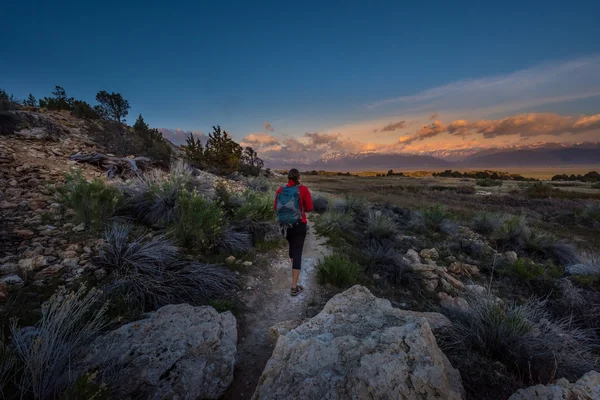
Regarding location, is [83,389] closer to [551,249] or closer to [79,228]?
[79,228]

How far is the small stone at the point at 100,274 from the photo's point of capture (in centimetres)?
355

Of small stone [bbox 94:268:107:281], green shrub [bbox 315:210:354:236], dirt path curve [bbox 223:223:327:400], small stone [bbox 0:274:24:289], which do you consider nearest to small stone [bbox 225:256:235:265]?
dirt path curve [bbox 223:223:327:400]

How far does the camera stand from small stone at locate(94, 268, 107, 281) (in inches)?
140

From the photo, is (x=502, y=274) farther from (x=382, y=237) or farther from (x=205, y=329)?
(x=205, y=329)

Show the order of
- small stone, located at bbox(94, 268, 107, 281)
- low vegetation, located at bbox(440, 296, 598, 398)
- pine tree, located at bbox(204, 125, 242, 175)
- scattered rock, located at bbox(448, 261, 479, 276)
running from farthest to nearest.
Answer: pine tree, located at bbox(204, 125, 242, 175) → scattered rock, located at bbox(448, 261, 479, 276) → small stone, located at bbox(94, 268, 107, 281) → low vegetation, located at bbox(440, 296, 598, 398)

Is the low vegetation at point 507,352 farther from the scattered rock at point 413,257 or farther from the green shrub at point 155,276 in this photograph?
the green shrub at point 155,276

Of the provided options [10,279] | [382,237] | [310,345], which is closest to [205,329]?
[310,345]

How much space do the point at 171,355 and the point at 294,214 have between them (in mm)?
2667

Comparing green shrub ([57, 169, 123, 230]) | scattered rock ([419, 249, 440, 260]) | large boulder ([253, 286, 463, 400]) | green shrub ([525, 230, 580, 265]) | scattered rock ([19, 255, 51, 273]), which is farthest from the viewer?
green shrub ([525, 230, 580, 265])

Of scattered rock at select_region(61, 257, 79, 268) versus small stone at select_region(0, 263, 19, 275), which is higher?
small stone at select_region(0, 263, 19, 275)

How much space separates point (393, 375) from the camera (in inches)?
72.1

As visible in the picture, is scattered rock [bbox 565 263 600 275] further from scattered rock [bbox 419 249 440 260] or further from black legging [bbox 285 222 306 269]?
black legging [bbox 285 222 306 269]

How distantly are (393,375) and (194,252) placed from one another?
14.5 feet

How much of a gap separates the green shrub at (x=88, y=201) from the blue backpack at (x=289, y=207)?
3182 millimetres
